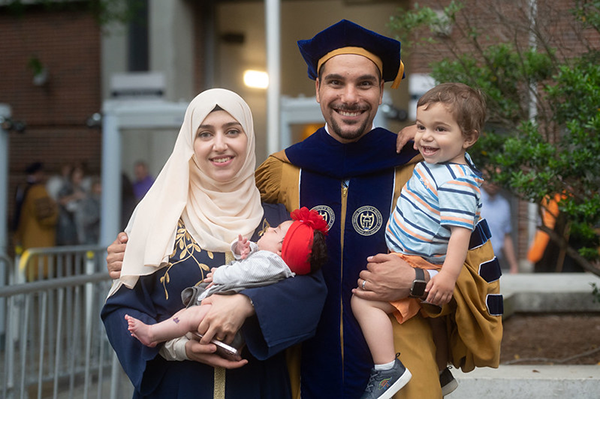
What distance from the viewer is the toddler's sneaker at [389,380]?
2562 mm

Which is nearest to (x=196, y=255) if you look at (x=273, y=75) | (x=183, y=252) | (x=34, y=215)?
(x=183, y=252)

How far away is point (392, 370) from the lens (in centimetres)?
257

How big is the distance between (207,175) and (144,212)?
0.27 metres

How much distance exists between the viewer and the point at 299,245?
2438 millimetres

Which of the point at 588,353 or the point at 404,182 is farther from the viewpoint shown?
the point at 588,353

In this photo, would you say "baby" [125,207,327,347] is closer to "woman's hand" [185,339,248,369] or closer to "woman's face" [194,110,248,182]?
"woman's hand" [185,339,248,369]

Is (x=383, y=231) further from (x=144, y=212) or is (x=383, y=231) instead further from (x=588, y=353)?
(x=588, y=353)

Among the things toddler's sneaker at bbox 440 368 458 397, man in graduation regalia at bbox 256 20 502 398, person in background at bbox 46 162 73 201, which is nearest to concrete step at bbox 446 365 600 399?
toddler's sneaker at bbox 440 368 458 397

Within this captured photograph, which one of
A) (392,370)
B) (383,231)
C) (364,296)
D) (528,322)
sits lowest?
(528,322)

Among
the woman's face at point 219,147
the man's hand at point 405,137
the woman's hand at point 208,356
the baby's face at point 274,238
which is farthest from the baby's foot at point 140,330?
the man's hand at point 405,137

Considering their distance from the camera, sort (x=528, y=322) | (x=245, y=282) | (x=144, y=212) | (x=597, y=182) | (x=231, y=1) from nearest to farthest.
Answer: (x=245, y=282) < (x=144, y=212) < (x=597, y=182) < (x=528, y=322) < (x=231, y=1)

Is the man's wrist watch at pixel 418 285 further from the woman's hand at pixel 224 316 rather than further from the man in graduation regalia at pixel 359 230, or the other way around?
the woman's hand at pixel 224 316

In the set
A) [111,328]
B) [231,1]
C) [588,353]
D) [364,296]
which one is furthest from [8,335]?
[231,1]

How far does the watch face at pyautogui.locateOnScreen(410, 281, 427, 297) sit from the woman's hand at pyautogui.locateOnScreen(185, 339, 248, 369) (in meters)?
0.63
